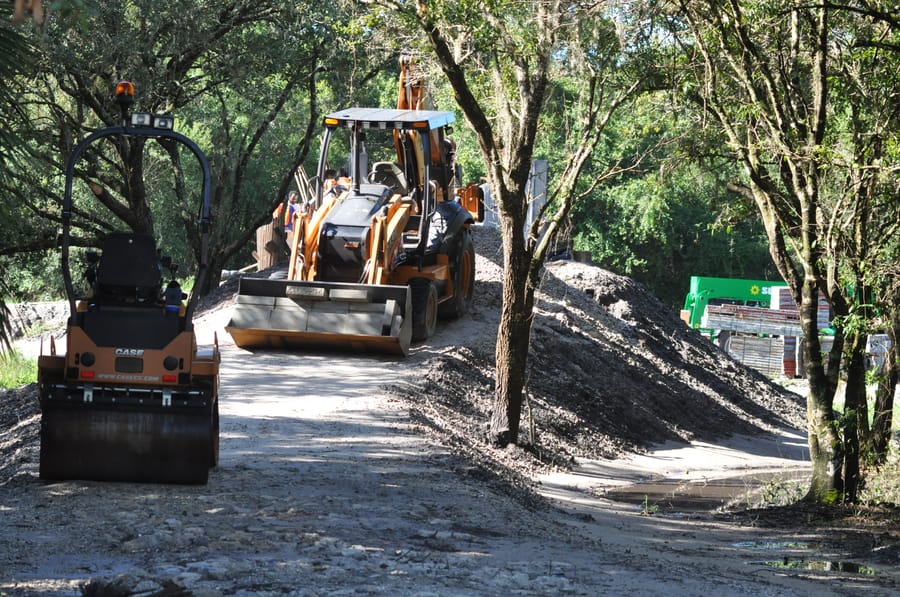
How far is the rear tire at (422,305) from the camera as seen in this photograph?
760 inches

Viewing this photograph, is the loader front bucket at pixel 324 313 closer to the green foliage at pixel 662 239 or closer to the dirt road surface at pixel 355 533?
the dirt road surface at pixel 355 533

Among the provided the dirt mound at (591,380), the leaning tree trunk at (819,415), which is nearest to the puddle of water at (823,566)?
the leaning tree trunk at (819,415)

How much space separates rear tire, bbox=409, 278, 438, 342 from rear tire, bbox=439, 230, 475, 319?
4.04 ft

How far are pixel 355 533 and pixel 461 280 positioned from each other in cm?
1328

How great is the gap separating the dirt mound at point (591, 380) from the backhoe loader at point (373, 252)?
3.49 feet

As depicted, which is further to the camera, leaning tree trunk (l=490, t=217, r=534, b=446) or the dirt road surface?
leaning tree trunk (l=490, t=217, r=534, b=446)

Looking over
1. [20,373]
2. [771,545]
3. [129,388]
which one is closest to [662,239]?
[20,373]

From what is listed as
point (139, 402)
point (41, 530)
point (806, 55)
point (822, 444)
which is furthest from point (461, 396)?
point (41, 530)

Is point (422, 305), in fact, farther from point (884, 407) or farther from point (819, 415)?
point (884, 407)

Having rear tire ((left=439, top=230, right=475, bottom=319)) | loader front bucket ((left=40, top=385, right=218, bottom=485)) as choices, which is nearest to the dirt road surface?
loader front bucket ((left=40, top=385, right=218, bottom=485))

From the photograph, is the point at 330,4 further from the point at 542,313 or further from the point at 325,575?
the point at 325,575

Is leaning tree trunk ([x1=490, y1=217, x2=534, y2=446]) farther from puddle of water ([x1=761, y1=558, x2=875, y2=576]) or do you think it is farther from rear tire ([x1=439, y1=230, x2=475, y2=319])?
rear tire ([x1=439, y1=230, x2=475, y2=319])

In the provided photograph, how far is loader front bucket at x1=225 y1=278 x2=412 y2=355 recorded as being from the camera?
58.2ft

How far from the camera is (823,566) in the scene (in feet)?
35.1
